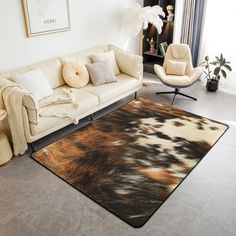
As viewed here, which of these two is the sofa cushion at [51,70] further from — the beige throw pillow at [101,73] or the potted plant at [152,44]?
the potted plant at [152,44]

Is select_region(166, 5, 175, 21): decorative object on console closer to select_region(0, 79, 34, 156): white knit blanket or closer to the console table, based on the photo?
select_region(0, 79, 34, 156): white knit blanket

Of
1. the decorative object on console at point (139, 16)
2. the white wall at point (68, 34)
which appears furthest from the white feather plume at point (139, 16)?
the white wall at point (68, 34)

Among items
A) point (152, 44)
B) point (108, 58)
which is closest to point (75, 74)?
point (108, 58)

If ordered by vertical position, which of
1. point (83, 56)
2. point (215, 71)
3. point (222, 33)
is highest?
point (222, 33)

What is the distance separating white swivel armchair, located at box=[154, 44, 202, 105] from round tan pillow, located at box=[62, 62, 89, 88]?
119 centimetres

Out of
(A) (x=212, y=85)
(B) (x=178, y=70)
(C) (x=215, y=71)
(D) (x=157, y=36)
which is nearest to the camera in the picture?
(B) (x=178, y=70)

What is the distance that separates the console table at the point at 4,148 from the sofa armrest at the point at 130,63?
2.04m

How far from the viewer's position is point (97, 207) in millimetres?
2307

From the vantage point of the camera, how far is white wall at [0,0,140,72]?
10.5 feet

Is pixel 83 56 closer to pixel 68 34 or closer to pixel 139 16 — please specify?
pixel 68 34

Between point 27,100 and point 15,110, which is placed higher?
point 27,100

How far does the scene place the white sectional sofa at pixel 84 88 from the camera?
2.85 m

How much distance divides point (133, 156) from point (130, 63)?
5.66 ft

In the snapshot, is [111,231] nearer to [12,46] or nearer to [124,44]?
[12,46]
